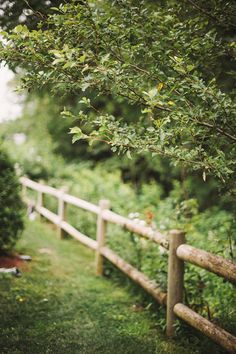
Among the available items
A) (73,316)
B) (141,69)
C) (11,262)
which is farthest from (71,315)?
(141,69)

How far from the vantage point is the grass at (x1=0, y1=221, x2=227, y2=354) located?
390cm

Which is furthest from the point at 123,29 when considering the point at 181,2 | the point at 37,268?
the point at 37,268

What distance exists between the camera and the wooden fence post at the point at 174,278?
4.20 m

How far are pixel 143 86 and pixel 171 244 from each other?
186 cm

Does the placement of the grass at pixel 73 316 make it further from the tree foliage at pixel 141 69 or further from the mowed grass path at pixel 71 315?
the tree foliage at pixel 141 69

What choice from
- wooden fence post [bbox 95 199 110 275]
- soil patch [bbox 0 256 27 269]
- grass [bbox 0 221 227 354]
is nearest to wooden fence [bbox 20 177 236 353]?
grass [bbox 0 221 227 354]

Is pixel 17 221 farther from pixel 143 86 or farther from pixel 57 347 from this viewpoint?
pixel 143 86

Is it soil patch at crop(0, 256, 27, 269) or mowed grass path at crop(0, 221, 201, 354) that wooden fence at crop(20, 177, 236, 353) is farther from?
soil patch at crop(0, 256, 27, 269)

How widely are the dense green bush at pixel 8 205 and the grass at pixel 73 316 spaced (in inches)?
23.3

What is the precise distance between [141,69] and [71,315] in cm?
312

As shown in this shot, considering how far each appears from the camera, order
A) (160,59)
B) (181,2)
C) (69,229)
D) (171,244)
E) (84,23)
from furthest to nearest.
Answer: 1. (69,229)
2. (171,244)
3. (181,2)
4. (160,59)
5. (84,23)

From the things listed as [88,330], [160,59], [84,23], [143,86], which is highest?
[84,23]

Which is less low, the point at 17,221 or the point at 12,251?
the point at 17,221

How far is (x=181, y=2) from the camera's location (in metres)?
3.42
